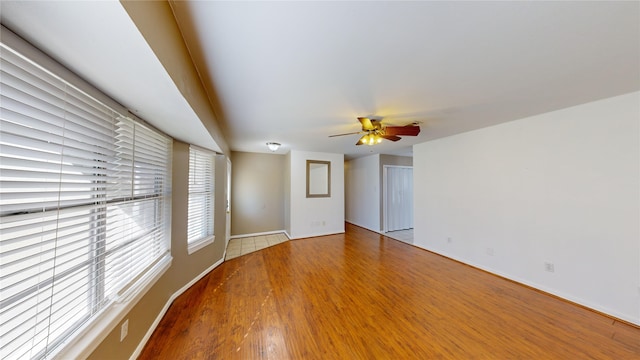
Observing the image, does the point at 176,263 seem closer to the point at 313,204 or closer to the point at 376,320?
the point at 376,320

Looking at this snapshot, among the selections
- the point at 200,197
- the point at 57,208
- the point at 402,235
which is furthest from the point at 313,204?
the point at 57,208

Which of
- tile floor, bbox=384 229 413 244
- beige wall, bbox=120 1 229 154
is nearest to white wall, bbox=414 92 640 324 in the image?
tile floor, bbox=384 229 413 244

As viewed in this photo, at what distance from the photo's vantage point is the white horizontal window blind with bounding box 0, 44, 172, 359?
0.78 metres

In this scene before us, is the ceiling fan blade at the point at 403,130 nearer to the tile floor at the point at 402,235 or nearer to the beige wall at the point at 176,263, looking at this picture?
the beige wall at the point at 176,263

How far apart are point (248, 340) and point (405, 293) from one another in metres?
1.90

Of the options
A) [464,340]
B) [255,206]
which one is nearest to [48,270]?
[464,340]

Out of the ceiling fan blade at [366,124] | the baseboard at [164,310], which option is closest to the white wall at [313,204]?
the baseboard at [164,310]

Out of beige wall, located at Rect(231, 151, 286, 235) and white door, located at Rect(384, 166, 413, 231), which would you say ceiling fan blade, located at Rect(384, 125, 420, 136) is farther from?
beige wall, located at Rect(231, 151, 286, 235)

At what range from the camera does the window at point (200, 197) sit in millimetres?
2771

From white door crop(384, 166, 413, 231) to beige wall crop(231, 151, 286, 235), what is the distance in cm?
305

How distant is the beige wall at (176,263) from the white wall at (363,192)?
3983 millimetres

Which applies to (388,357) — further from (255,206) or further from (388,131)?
(255,206)

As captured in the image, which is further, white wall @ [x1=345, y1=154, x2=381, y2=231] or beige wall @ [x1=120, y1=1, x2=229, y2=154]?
white wall @ [x1=345, y1=154, x2=381, y2=231]

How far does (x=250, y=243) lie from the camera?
4.68m
